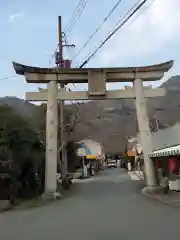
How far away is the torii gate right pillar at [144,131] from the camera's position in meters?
23.8

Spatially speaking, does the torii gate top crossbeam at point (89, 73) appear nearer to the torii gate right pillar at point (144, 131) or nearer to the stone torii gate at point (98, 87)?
the stone torii gate at point (98, 87)

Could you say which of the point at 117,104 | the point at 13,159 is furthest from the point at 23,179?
the point at 117,104

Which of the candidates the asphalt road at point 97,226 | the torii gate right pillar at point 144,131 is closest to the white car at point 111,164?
the torii gate right pillar at point 144,131

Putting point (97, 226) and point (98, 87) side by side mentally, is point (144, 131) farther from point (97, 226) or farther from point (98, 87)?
point (97, 226)

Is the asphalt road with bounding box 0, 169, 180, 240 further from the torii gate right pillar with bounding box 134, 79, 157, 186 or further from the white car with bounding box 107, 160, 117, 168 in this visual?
the white car with bounding box 107, 160, 117, 168

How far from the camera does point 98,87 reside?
24.1 m

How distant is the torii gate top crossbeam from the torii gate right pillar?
2.03ft

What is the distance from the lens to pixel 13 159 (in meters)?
20.3

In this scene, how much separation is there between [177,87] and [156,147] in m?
40.4

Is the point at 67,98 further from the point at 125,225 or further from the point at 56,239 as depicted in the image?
the point at 56,239

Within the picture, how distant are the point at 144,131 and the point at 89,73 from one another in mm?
4920

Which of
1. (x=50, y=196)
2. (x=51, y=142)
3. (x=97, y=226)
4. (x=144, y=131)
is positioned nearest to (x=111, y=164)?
(x=144, y=131)

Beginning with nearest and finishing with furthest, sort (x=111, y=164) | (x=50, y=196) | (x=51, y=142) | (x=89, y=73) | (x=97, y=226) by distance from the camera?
1. (x=97, y=226)
2. (x=50, y=196)
3. (x=51, y=142)
4. (x=89, y=73)
5. (x=111, y=164)

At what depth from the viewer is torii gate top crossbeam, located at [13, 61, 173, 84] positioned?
78.6ft
